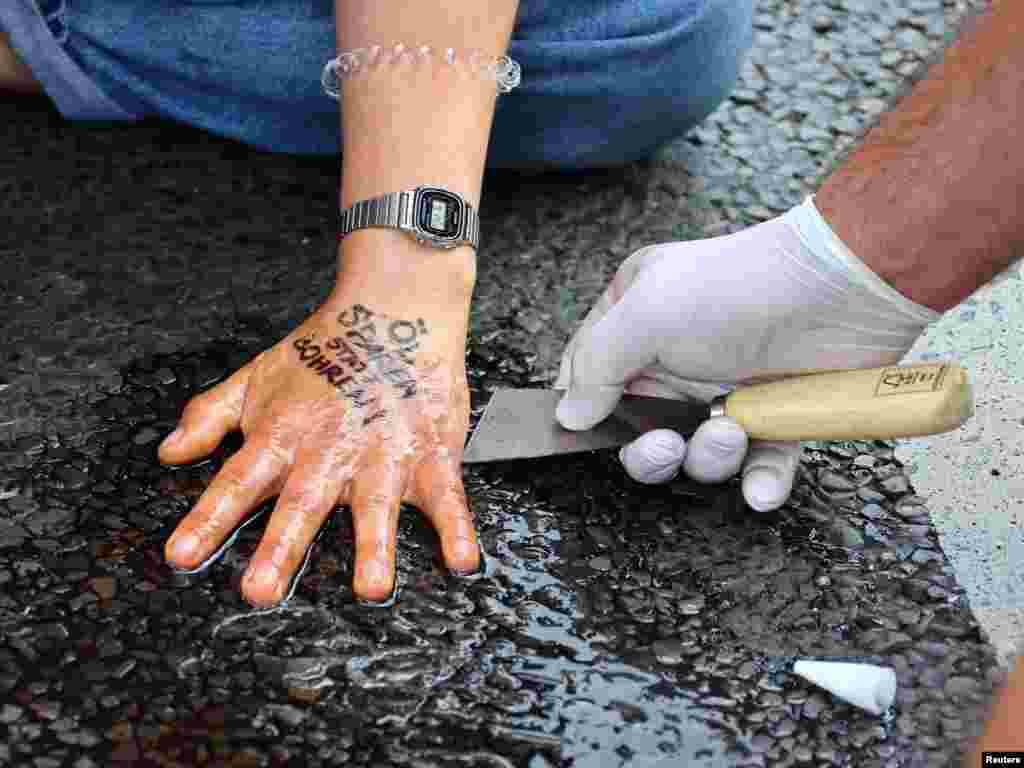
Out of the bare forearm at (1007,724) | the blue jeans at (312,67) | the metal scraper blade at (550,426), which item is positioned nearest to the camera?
the bare forearm at (1007,724)

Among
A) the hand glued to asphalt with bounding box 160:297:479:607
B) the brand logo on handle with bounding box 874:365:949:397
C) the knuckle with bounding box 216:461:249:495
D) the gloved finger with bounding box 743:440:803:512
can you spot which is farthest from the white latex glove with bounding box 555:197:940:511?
the knuckle with bounding box 216:461:249:495

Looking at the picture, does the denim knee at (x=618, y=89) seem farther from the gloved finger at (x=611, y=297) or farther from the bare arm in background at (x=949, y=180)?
the bare arm in background at (x=949, y=180)

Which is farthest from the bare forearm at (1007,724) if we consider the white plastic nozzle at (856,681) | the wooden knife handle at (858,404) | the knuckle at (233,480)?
the knuckle at (233,480)

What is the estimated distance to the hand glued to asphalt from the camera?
1756 mm

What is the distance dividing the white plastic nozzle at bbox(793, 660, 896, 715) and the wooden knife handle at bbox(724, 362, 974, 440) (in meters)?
0.33

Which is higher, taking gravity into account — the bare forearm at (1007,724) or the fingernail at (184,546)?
the bare forearm at (1007,724)

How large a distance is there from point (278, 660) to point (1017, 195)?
47.3 inches

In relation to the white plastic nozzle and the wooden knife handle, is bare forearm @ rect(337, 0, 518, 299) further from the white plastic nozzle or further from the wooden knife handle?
the white plastic nozzle

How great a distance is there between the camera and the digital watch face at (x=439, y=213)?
77.7 inches

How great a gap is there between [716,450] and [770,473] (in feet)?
0.35

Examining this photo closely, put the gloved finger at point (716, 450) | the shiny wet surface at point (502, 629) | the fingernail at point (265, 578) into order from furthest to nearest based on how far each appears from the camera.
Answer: the gloved finger at point (716, 450)
the fingernail at point (265, 578)
the shiny wet surface at point (502, 629)

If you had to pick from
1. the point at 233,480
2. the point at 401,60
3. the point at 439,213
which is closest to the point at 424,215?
the point at 439,213

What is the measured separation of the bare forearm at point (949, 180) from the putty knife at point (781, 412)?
162 millimetres

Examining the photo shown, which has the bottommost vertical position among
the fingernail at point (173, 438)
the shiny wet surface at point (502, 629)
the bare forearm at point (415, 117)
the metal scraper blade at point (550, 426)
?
the shiny wet surface at point (502, 629)
